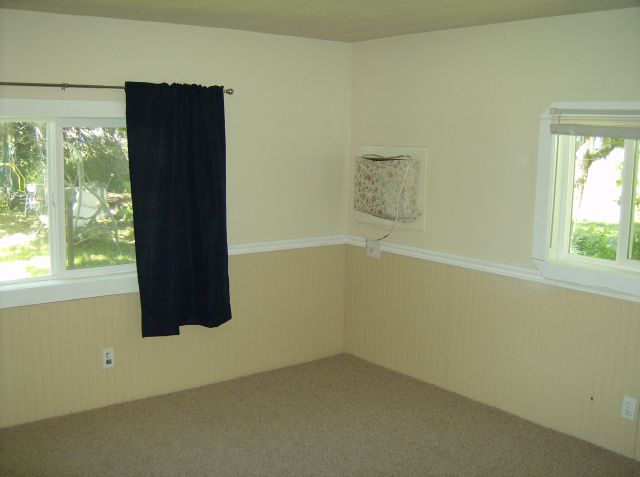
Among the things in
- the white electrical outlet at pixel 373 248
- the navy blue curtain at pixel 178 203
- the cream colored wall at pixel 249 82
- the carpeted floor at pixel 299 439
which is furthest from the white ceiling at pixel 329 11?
the carpeted floor at pixel 299 439

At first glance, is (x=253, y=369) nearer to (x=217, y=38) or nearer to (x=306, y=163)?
(x=306, y=163)

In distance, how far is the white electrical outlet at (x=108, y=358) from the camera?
3.86m

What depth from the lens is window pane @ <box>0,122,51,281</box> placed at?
3555 mm

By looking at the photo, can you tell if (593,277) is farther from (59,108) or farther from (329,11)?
(59,108)

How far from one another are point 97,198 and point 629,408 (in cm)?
310

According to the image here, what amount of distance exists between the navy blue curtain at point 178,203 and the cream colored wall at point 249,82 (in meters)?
0.20

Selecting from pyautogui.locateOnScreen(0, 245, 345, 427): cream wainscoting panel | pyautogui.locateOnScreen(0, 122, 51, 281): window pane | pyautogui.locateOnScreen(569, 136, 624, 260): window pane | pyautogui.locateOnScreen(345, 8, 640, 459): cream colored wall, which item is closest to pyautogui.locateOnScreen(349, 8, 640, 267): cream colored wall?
pyautogui.locateOnScreen(345, 8, 640, 459): cream colored wall

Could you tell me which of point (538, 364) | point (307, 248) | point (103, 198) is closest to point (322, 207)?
point (307, 248)

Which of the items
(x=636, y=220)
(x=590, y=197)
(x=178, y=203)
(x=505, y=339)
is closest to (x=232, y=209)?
(x=178, y=203)

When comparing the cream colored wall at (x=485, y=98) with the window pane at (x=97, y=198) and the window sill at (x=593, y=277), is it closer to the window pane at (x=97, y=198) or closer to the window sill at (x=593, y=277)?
the window sill at (x=593, y=277)

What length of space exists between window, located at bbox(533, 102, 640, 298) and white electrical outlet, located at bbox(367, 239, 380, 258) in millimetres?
1222

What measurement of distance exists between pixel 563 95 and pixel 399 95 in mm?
1171

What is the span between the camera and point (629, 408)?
3.35m

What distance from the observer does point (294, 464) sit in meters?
3.30
